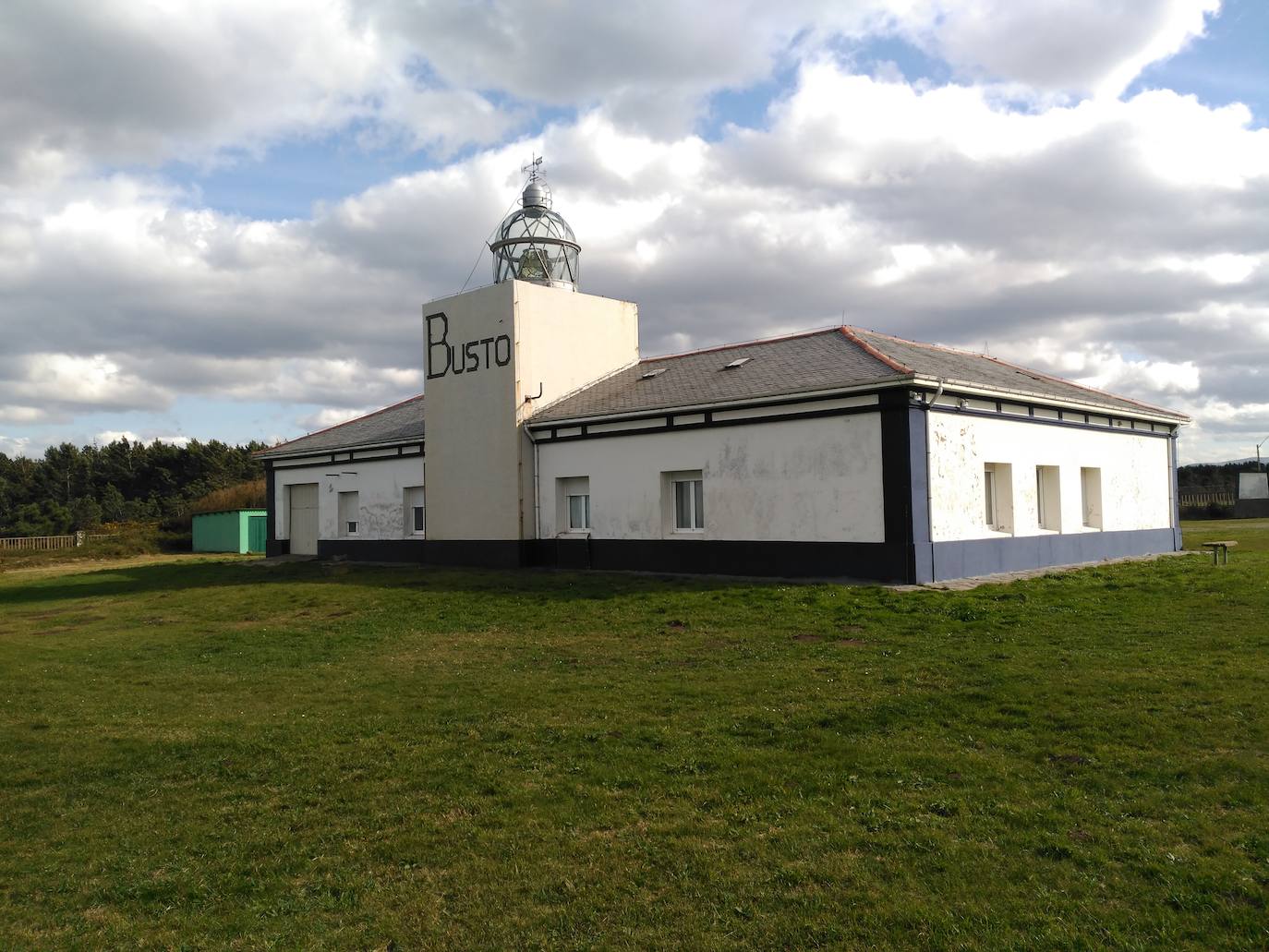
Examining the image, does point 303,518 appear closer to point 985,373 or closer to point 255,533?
point 255,533

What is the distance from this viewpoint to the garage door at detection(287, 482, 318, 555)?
3100 cm

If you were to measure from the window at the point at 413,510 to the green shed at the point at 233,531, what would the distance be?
1663 cm

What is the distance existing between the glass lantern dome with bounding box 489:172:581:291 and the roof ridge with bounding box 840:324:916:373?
820 cm

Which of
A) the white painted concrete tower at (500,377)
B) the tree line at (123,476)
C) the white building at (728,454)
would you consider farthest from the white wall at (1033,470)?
the tree line at (123,476)

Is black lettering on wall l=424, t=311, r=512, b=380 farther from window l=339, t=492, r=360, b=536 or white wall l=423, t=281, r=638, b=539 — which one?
window l=339, t=492, r=360, b=536

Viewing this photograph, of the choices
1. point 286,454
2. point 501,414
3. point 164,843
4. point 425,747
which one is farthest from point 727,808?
point 286,454

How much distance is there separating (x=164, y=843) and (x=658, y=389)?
677 inches

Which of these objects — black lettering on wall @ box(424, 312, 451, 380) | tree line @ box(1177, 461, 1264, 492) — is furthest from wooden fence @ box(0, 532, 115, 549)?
tree line @ box(1177, 461, 1264, 492)

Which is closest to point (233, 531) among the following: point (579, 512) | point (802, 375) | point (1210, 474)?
point (579, 512)

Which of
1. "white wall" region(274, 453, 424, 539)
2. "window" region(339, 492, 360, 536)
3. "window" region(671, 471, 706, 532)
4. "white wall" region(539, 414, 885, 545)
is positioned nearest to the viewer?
"white wall" region(539, 414, 885, 545)

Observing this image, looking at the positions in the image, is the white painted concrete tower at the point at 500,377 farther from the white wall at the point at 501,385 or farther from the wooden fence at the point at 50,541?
the wooden fence at the point at 50,541

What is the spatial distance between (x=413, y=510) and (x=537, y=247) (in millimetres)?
8314

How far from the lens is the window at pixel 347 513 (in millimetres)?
29000

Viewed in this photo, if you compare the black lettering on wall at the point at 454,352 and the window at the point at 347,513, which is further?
the window at the point at 347,513
